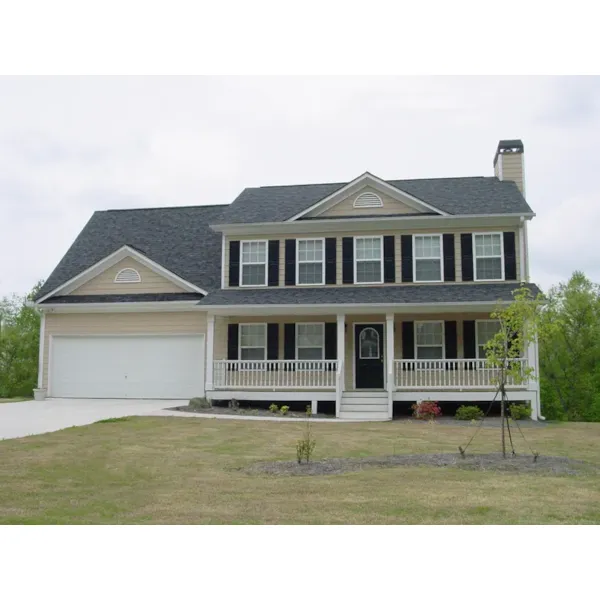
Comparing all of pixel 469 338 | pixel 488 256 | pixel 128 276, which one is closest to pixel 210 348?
pixel 128 276

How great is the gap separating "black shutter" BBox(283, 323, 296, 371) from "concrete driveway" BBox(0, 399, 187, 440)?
11.9ft

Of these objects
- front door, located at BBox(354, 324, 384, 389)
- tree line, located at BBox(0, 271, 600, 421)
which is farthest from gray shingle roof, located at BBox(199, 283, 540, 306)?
tree line, located at BBox(0, 271, 600, 421)

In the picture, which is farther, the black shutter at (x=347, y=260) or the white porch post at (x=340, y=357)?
the black shutter at (x=347, y=260)

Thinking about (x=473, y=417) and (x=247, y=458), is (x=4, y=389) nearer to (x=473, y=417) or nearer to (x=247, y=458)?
(x=473, y=417)

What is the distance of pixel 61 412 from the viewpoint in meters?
18.5

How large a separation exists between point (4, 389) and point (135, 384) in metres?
18.8

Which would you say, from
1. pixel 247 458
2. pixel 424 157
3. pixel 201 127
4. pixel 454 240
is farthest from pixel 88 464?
pixel 424 157

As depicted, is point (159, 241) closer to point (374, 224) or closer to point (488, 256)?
point (374, 224)

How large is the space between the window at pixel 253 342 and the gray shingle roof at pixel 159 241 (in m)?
2.10

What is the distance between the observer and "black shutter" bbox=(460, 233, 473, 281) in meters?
20.8

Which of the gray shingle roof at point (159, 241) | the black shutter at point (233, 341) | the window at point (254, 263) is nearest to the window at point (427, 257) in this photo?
the window at point (254, 263)

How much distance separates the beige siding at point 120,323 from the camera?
2250 cm

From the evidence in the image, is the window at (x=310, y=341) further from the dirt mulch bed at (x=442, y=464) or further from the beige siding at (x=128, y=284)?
the dirt mulch bed at (x=442, y=464)

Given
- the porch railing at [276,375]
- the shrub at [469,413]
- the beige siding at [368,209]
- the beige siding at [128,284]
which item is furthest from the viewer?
the beige siding at [128,284]
